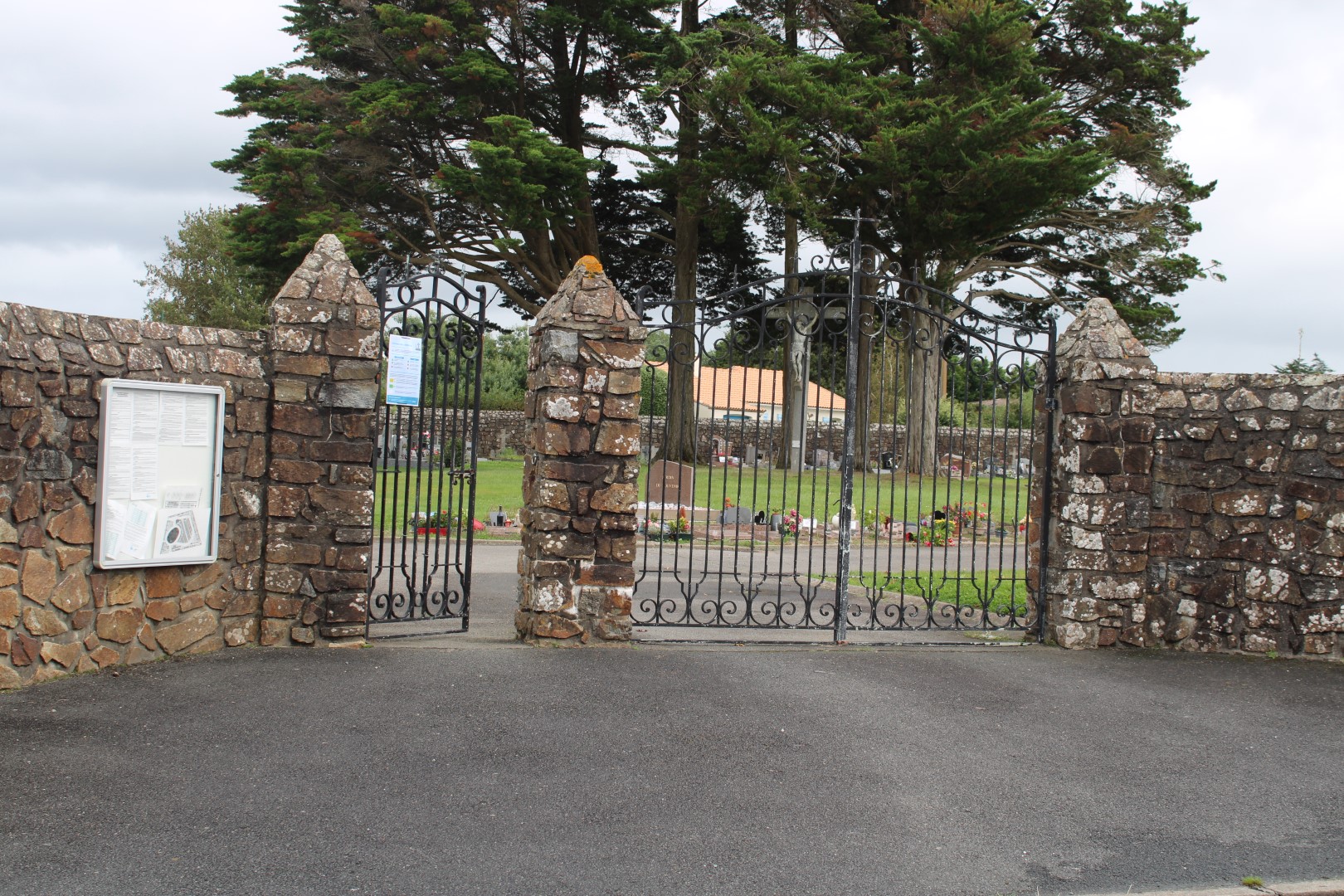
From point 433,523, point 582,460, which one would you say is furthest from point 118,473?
point 433,523

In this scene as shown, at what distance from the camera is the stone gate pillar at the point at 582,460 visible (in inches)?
287

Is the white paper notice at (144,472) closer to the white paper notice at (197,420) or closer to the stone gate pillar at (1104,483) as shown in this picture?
the white paper notice at (197,420)

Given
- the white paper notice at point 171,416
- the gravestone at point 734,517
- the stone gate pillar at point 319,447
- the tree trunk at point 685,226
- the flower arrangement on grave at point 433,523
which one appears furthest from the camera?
the tree trunk at point 685,226

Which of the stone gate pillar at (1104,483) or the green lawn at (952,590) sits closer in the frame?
the stone gate pillar at (1104,483)

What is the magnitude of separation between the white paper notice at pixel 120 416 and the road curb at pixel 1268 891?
5.71m

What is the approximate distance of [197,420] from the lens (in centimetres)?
645

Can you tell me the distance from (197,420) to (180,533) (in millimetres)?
728

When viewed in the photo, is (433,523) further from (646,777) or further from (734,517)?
(646,777)

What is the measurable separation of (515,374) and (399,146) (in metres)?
25.3

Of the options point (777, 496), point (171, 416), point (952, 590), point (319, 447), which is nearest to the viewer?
point (171, 416)

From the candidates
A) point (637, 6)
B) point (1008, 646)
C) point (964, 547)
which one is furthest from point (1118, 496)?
point (637, 6)

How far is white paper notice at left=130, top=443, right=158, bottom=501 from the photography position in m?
6.19

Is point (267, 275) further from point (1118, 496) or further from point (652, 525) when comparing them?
point (1118, 496)

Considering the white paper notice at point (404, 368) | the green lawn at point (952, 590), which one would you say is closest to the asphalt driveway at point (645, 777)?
the white paper notice at point (404, 368)
